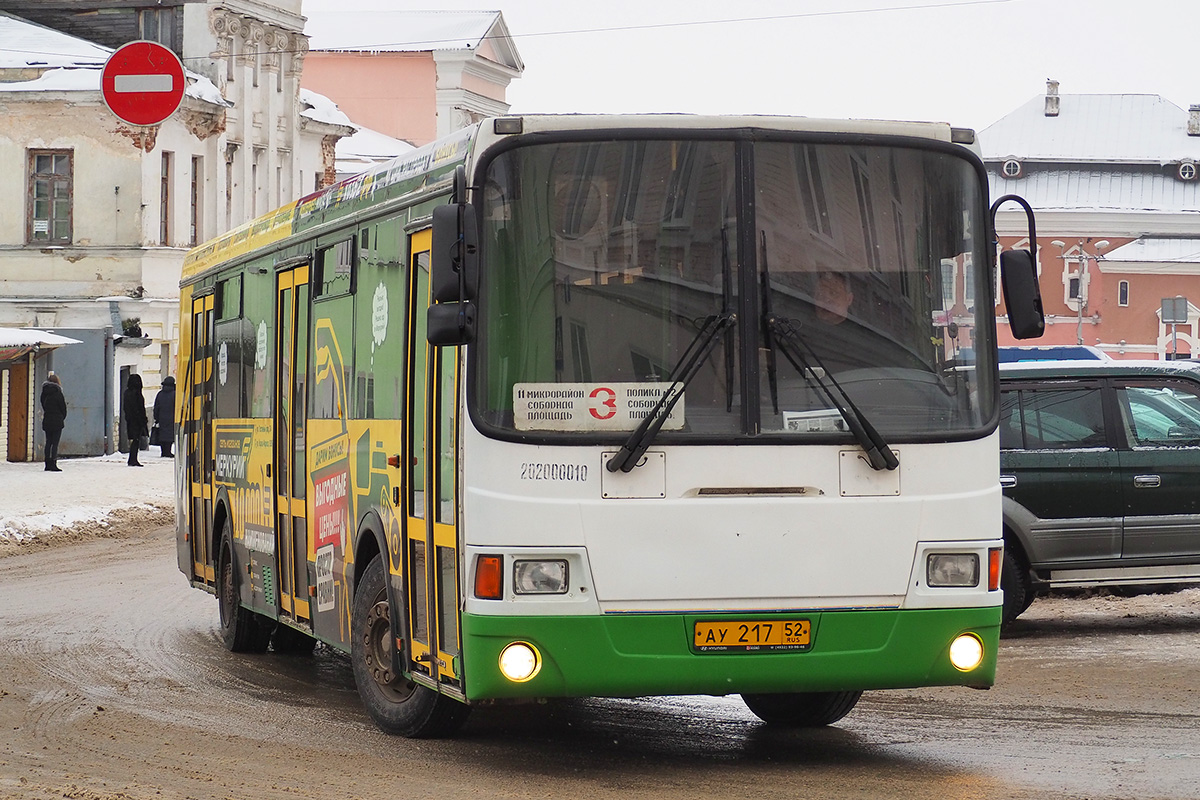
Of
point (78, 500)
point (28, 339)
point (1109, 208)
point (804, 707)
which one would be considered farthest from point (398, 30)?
point (804, 707)

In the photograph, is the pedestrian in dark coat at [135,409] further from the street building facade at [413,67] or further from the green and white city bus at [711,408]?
the street building facade at [413,67]

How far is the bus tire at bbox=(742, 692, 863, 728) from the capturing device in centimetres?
1010

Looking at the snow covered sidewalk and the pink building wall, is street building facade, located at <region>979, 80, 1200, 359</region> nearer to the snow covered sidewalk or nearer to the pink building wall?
the pink building wall

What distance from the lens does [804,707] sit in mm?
10203

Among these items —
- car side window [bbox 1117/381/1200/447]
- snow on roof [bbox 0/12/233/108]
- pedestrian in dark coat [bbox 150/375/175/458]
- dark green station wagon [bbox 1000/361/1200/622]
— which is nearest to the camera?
dark green station wagon [bbox 1000/361/1200/622]

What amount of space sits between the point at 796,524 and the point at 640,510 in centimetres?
67

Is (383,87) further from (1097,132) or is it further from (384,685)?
(384,685)

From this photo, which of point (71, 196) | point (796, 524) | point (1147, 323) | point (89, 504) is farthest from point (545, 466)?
point (1147, 323)

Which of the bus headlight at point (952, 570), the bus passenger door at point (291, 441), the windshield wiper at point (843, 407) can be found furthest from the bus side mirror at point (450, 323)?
the bus passenger door at point (291, 441)

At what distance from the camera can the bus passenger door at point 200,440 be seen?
1446 centimetres

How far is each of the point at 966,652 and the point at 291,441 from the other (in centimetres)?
468

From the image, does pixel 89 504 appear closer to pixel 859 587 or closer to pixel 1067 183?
pixel 859 587

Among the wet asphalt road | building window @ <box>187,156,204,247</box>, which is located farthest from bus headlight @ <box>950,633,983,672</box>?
building window @ <box>187,156,204,247</box>

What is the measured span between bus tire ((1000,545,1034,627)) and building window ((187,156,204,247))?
37.1 metres
